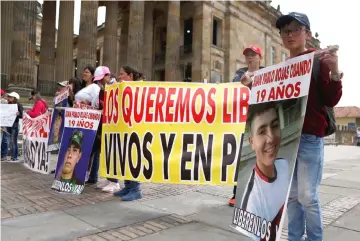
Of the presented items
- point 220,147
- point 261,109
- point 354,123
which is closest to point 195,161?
point 220,147

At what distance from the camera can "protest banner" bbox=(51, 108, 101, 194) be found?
5.06 metres

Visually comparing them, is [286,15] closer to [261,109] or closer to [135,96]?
[261,109]

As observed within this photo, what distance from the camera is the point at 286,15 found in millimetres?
2514

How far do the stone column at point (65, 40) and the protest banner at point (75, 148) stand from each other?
15845 mm

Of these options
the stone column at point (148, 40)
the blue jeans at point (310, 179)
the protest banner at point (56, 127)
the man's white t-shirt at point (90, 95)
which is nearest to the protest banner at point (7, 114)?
the protest banner at point (56, 127)

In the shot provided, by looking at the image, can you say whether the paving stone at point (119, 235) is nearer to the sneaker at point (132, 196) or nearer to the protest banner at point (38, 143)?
the sneaker at point (132, 196)

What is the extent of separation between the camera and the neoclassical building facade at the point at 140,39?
17.4 m

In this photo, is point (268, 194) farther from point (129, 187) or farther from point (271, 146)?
point (129, 187)

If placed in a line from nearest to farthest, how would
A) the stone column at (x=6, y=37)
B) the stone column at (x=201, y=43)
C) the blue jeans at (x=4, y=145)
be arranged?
the blue jeans at (x=4, y=145)
the stone column at (x=6, y=37)
the stone column at (x=201, y=43)

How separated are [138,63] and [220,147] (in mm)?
20514

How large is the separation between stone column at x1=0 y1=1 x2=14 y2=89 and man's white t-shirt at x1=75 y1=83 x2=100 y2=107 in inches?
550

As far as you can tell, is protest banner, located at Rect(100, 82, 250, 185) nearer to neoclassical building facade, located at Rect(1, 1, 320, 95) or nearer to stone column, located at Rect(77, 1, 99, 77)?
neoclassical building facade, located at Rect(1, 1, 320, 95)

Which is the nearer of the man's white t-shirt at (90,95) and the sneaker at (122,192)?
the sneaker at (122,192)

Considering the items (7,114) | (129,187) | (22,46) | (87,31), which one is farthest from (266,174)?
(87,31)
